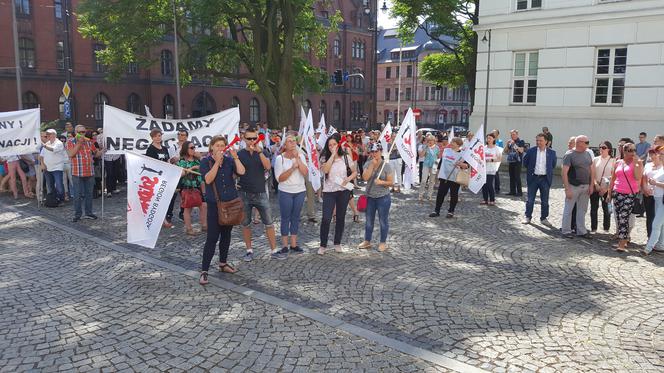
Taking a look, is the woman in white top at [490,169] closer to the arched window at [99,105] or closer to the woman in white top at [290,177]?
the woman in white top at [290,177]

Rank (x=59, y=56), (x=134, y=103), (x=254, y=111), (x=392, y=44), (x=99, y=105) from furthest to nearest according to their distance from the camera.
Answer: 1. (x=392, y=44)
2. (x=254, y=111)
3. (x=134, y=103)
4. (x=99, y=105)
5. (x=59, y=56)

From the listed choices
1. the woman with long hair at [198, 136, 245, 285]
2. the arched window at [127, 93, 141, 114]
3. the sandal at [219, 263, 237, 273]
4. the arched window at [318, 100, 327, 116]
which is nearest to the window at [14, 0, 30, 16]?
the arched window at [127, 93, 141, 114]

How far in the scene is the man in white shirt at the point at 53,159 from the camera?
489 inches

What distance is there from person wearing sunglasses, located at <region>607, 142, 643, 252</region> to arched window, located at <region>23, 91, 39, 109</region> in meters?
45.2

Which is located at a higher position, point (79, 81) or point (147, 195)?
point (79, 81)

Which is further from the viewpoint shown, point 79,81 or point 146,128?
point 79,81

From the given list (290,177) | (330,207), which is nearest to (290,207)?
(290,177)

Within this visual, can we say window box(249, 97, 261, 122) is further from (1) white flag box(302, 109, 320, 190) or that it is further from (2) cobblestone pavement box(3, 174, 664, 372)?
(1) white flag box(302, 109, 320, 190)

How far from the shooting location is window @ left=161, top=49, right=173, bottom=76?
170 feet

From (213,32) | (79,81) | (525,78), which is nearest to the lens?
(525,78)

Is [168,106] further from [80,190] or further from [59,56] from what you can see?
[80,190]

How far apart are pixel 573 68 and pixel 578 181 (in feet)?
47.6

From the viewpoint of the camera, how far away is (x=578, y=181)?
960 centimetres

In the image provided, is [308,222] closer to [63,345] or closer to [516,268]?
[516,268]
